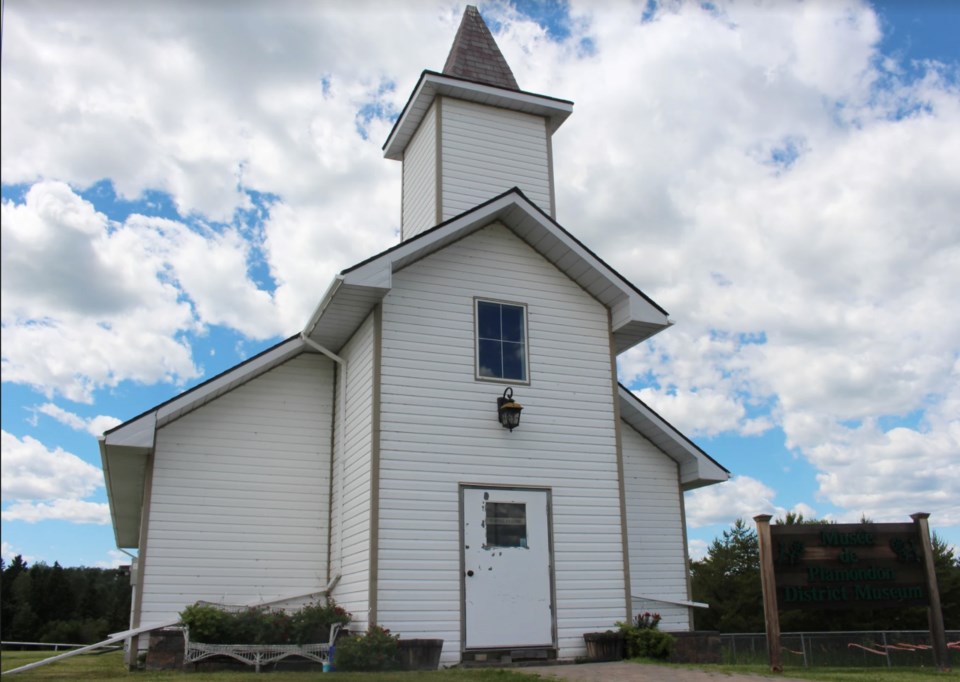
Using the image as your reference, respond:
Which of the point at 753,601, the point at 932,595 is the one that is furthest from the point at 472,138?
the point at 753,601

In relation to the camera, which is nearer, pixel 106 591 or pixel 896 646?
pixel 896 646

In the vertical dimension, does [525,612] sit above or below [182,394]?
below

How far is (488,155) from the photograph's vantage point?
624 inches

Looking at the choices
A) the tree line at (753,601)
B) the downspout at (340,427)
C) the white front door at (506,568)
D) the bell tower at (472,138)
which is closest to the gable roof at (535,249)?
the downspout at (340,427)

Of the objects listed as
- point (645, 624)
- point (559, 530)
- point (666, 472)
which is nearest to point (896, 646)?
point (666, 472)

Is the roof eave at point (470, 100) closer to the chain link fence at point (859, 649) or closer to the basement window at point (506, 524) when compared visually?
the basement window at point (506, 524)

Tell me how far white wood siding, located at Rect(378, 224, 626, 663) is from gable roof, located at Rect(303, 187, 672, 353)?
0.64 feet

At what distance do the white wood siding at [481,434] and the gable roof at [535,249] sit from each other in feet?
0.64

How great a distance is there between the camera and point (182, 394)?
12930mm

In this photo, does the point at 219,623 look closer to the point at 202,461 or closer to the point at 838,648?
the point at 202,461

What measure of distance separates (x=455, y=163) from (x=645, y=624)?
8.39 m

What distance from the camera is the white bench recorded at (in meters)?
10.9

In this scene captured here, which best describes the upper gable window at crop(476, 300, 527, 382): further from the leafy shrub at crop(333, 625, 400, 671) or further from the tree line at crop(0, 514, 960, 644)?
the tree line at crop(0, 514, 960, 644)

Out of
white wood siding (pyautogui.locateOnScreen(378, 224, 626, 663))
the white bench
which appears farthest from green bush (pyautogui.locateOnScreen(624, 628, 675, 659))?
the white bench
